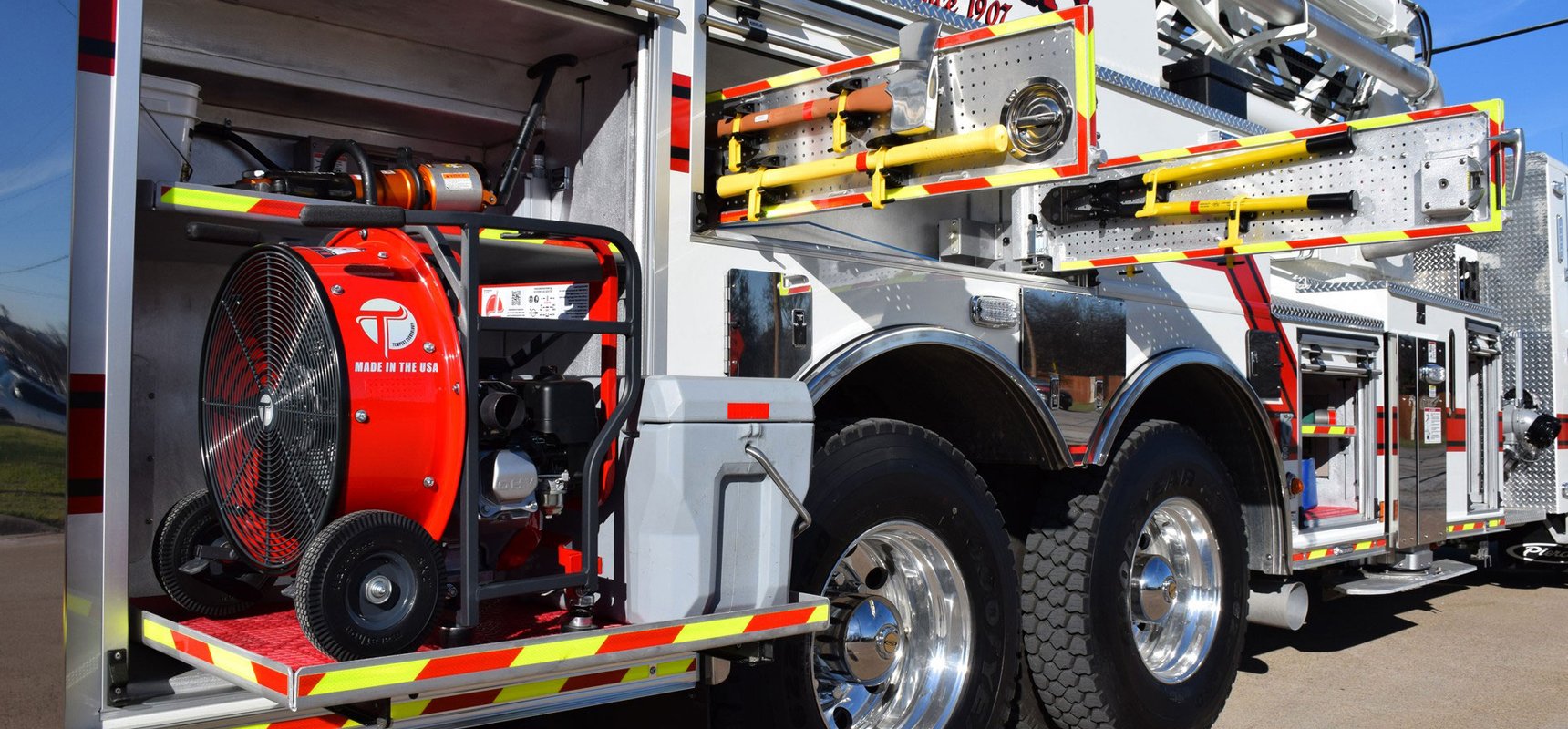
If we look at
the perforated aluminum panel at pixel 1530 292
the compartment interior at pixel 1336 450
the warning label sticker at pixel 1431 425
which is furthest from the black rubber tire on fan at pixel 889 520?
the perforated aluminum panel at pixel 1530 292

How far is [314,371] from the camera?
283 cm

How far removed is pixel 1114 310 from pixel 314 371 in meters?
3.16

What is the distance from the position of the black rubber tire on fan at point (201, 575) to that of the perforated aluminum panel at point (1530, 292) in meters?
8.33

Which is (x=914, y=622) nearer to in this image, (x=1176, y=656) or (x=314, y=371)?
(x=1176, y=656)

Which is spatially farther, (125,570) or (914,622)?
(914,622)

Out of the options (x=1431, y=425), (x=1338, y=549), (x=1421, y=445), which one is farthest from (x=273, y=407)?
(x=1431, y=425)

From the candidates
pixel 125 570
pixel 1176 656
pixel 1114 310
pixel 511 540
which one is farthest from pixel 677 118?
pixel 1176 656

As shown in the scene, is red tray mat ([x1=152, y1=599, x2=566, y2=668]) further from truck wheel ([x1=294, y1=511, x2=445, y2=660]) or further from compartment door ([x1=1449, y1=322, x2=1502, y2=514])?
compartment door ([x1=1449, y1=322, x2=1502, y2=514])

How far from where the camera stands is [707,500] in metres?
3.11

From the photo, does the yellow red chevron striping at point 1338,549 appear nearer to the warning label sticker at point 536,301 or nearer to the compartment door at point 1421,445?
the compartment door at point 1421,445

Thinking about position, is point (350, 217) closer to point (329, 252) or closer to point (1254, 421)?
point (329, 252)

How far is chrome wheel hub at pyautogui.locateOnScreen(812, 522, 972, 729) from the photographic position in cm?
400

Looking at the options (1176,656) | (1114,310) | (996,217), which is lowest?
(1176,656)

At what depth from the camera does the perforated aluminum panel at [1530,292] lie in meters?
8.88
